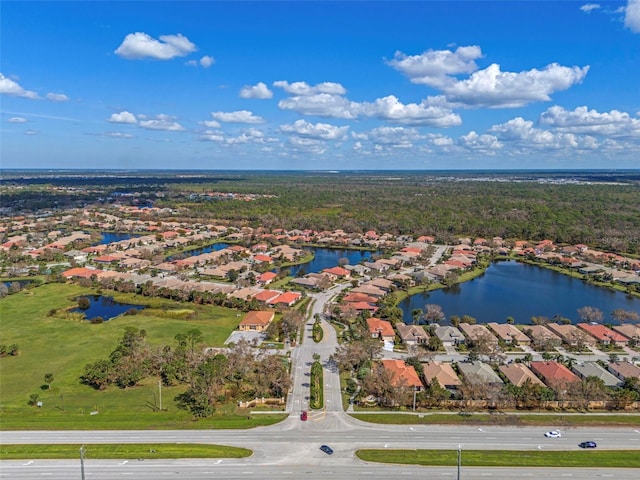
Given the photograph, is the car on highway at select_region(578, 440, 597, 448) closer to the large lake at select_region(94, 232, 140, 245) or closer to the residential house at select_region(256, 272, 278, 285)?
the residential house at select_region(256, 272, 278, 285)

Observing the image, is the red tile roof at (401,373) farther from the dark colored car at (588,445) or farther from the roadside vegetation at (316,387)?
the dark colored car at (588,445)

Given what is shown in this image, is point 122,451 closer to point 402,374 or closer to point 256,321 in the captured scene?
point 402,374

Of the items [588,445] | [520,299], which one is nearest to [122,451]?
[588,445]

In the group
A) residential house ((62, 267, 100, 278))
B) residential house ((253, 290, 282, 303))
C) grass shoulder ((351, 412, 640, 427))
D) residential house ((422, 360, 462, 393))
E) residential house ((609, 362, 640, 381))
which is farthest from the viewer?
residential house ((62, 267, 100, 278))

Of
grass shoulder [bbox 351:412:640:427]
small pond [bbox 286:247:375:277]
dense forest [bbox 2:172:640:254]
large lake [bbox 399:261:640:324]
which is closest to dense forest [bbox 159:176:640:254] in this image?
dense forest [bbox 2:172:640:254]

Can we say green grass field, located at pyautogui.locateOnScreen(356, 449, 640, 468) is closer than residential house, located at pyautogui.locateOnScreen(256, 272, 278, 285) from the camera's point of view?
Yes

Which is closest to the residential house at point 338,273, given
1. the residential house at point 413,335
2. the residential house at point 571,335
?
the residential house at point 413,335

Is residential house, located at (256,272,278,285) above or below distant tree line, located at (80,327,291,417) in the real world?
above
